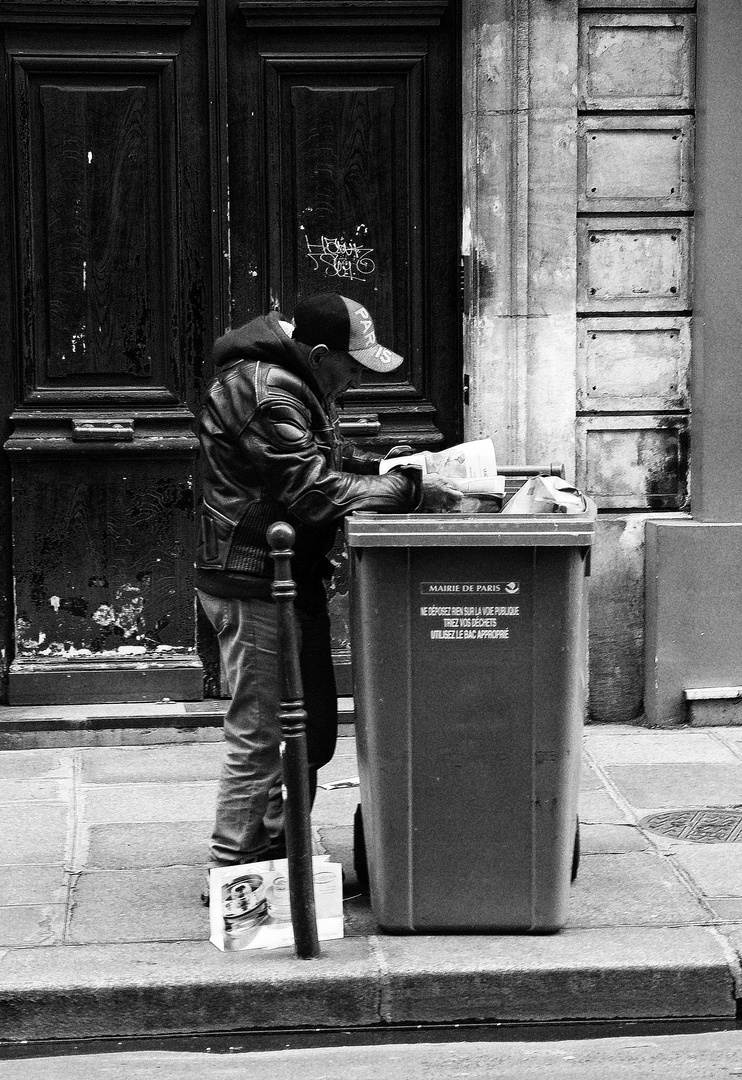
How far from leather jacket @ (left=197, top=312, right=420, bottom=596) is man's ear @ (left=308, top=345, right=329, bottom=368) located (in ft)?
0.09

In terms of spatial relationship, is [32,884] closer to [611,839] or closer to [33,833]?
[33,833]

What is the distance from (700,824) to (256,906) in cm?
197

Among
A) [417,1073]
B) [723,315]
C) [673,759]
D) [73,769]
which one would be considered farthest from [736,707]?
[417,1073]

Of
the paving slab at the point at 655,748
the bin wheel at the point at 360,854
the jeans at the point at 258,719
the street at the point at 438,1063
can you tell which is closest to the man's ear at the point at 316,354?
the jeans at the point at 258,719

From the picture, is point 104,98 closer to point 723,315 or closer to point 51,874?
point 723,315

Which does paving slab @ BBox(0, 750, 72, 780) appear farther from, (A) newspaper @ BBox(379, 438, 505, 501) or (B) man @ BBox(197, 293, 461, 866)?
(A) newspaper @ BBox(379, 438, 505, 501)

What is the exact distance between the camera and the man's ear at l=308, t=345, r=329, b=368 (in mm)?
4410

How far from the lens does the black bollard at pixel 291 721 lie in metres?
4.05

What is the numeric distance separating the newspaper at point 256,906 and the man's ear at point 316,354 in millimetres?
1447

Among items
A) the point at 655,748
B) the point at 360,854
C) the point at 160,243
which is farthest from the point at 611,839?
the point at 160,243

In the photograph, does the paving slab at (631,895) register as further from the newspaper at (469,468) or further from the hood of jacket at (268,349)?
the hood of jacket at (268,349)

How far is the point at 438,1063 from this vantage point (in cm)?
383

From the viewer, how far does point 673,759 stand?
6434mm

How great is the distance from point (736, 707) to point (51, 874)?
11.3 ft
